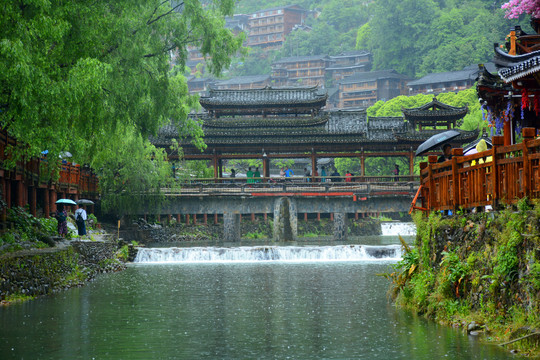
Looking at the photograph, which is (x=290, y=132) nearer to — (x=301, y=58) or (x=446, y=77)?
(x=446, y=77)

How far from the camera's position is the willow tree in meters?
14.2

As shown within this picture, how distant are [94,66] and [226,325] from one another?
→ 258 inches

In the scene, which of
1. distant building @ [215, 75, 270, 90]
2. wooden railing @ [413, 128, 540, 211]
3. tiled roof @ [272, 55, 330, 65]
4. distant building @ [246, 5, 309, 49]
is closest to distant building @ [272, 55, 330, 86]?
tiled roof @ [272, 55, 330, 65]

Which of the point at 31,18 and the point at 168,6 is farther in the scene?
the point at 168,6

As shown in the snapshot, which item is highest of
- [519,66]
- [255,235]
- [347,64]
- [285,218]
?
[347,64]

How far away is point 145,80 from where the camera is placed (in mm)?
19516

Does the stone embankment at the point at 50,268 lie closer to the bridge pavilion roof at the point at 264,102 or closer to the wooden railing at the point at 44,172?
the wooden railing at the point at 44,172

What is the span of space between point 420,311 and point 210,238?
109 ft

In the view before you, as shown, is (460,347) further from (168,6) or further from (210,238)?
(210,238)

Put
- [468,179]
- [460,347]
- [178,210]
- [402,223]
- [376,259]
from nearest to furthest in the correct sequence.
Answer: [460,347] < [468,179] < [376,259] < [178,210] < [402,223]

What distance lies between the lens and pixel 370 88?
8769cm

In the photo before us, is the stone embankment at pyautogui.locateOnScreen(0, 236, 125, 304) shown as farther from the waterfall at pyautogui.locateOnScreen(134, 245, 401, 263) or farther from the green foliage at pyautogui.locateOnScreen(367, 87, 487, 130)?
the green foliage at pyautogui.locateOnScreen(367, 87, 487, 130)

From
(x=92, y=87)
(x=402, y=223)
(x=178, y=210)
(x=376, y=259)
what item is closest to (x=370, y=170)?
(x=402, y=223)

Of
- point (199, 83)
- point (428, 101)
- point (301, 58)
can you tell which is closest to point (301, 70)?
point (301, 58)
